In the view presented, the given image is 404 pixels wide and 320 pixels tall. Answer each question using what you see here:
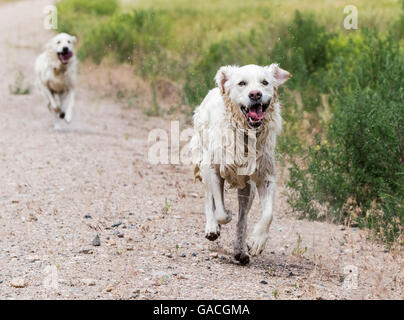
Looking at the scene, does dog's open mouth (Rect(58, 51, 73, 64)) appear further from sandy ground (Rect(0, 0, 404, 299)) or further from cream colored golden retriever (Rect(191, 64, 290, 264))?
cream colored golden retriever (Rect(191, 64, 290, 264))

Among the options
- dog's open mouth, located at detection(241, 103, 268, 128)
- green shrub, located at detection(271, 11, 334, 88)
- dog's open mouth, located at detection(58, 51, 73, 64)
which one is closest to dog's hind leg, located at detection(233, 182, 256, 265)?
dog's open mouth, located at detection(241, 103, 268, 128)

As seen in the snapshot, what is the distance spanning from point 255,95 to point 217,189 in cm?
102

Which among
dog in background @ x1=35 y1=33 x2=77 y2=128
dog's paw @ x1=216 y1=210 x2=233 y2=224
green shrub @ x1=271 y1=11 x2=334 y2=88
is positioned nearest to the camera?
dog's paw @ x1=216 y1=210 x2=233 y2=224

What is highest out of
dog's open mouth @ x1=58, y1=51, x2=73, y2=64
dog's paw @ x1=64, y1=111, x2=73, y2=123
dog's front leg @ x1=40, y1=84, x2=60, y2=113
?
dog's open mouth @ x1=58, y1=51, x2=73, y2=64

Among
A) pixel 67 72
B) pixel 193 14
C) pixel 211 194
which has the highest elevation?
pixel 193 14

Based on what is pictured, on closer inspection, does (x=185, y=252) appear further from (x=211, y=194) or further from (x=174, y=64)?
(x=174, y=64)

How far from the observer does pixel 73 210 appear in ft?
24.2

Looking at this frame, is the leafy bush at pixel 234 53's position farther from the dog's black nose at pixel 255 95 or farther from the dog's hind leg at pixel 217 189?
the dog's black nose at pixel 255 95

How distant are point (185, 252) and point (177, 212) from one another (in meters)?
1.38

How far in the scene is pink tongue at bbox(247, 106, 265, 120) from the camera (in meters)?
5.68

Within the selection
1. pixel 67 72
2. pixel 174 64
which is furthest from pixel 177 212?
pixel 174 64

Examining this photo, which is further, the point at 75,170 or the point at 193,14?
the point at 193,14

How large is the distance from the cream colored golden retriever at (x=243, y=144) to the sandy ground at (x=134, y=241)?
0.42 metres

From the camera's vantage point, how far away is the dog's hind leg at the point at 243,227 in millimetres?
6309
